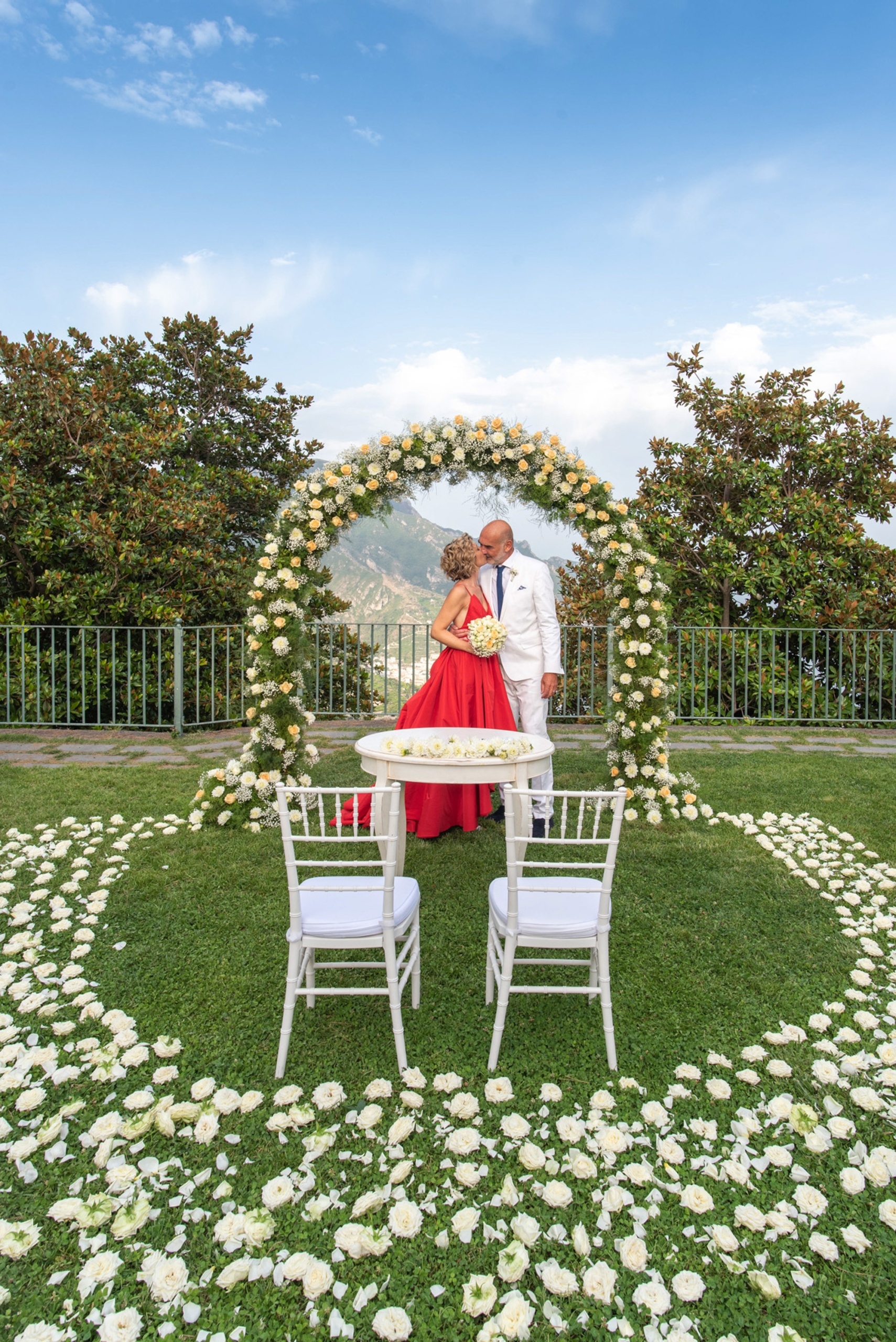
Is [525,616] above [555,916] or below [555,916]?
above

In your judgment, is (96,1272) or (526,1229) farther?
(526,1229)

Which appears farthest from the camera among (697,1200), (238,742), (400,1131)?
Answer: (238,742)

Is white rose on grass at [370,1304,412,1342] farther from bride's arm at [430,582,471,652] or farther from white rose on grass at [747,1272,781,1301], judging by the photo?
bride's arm at [430,582,471,652]

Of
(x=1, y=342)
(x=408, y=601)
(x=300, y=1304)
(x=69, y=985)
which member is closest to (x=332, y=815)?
(x=69, y=985)

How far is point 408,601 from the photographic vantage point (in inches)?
440

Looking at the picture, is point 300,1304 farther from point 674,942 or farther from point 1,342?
point 1,342

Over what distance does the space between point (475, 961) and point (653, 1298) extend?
5.53 ft

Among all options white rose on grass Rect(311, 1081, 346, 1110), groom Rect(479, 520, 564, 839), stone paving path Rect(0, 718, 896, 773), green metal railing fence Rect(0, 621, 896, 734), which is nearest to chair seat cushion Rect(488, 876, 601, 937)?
white rose on grass Rect(311, 1081, 346, 1110)

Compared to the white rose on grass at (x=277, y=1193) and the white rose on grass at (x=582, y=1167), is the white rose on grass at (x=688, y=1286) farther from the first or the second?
the white rose on grass at (x=277, y=1193)

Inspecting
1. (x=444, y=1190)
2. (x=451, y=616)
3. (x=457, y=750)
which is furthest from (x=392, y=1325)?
(x=451, y=616)

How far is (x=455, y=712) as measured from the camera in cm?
500

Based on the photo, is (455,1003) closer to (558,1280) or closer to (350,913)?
(350,913)

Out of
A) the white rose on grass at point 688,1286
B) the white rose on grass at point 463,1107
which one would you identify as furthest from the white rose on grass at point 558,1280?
the white rose on grass at point 463,1107

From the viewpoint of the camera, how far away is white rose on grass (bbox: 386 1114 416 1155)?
2.21 meters
